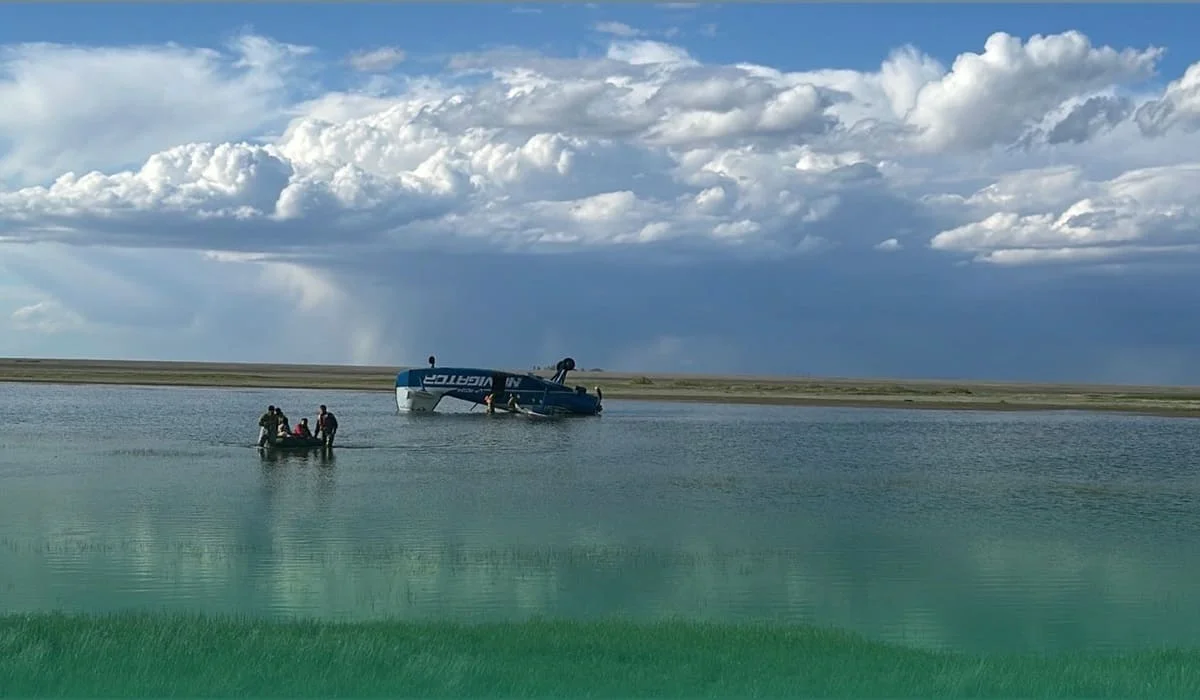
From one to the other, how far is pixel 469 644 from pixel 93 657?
3993mm

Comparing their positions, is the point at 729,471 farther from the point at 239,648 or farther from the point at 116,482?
the point at 239,648

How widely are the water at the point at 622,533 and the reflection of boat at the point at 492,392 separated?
2109 centimetres

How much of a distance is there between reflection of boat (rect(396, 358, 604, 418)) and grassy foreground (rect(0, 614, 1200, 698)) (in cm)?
5924

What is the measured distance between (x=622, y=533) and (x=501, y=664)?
12.5 m

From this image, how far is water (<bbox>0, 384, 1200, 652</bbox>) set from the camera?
18.6 meters

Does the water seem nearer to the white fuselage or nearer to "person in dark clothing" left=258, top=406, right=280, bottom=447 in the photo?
"person in dark clothing" left=258, top=406, right=280, bottom=447

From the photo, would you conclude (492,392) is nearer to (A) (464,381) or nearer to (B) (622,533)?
(A) (464,381)

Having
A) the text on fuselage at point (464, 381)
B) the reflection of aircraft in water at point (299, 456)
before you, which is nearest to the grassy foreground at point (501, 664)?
the reflection of aircraft in water at point (299, 456)

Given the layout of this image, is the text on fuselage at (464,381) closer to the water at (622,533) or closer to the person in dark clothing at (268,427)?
the water at (622,533)

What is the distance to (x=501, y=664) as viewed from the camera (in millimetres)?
13656

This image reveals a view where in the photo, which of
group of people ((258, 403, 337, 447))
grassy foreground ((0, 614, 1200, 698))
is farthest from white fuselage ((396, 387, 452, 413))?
grassy foreground ((0, 614, 1200, 698))

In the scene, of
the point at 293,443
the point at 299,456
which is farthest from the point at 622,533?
the point at 293,443

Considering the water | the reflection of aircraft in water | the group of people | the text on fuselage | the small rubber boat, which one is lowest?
the water

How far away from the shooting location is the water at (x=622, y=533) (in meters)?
18.6
